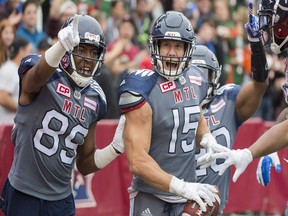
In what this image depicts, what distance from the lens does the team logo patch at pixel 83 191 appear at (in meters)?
8.55

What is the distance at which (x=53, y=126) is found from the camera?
6031 millimetres

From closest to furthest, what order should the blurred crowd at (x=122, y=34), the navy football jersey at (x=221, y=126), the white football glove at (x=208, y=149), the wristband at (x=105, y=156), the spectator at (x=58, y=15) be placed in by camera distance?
the white football glove at (x=208, y=149)
the wristband at (x=105, y=156)
the navy football jersey at (x=221, y=126)
the blurred crowd at (x=122, y=34)
the spectator at (x=58, y=15)

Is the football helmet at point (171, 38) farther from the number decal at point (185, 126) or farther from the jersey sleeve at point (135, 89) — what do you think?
the number decal at point (185, 126)

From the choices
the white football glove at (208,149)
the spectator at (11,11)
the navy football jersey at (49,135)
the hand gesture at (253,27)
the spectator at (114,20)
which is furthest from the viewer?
the spectator at (114,20)

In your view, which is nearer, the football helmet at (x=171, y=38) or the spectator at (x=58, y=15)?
the football helmet at (x=171, y=38)

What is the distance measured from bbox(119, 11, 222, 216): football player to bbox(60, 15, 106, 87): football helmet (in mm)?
303

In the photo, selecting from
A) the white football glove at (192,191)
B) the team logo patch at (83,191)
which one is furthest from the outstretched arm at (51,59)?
the team logo patch at (83,191)

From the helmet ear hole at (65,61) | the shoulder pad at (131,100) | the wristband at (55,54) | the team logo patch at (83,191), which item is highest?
the wristband at (55,54)

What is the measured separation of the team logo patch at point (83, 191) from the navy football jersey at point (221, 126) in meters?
1.97

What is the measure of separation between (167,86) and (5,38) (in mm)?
4015

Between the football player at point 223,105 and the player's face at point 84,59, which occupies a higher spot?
the player's face at point 84,59

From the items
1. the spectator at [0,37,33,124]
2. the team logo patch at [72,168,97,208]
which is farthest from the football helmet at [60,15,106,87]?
the spectator at [0,37,33,124]

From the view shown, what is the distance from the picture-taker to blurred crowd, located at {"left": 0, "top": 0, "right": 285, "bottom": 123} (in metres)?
9.46

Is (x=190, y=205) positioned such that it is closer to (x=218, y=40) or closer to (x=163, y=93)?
(x=163, y=93)
